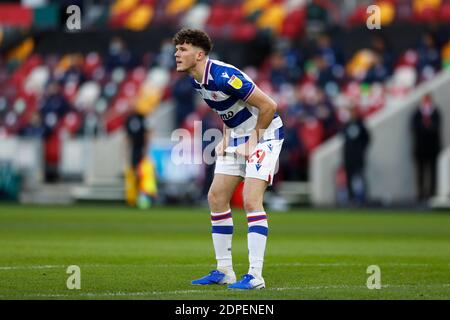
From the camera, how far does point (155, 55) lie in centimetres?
3597

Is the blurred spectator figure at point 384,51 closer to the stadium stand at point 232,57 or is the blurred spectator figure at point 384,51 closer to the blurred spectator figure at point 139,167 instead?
the stadium stand at point 232,57

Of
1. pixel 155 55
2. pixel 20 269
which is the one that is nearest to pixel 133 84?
pixel 155 55

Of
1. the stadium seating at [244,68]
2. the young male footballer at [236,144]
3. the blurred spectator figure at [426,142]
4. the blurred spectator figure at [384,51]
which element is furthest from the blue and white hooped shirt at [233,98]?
the blurred spectator figure at [384,51]

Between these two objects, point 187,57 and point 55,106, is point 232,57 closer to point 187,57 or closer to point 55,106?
point 55,106

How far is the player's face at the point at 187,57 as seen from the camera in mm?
10203

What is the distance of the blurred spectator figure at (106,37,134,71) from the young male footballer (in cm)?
2549

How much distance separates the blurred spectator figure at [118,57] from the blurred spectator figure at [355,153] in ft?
33.1

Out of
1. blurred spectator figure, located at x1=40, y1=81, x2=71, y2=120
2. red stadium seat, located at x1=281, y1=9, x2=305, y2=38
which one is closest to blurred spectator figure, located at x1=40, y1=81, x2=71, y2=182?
blurred spectator figure, located at x1=40, y1=81, x2=71, y2=120

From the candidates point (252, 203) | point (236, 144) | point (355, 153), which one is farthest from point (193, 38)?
point (355, 153)

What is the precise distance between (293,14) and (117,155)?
23.4 feet

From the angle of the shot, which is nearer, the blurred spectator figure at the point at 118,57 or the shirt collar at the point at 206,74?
the shirt collar at the point at 206,74
